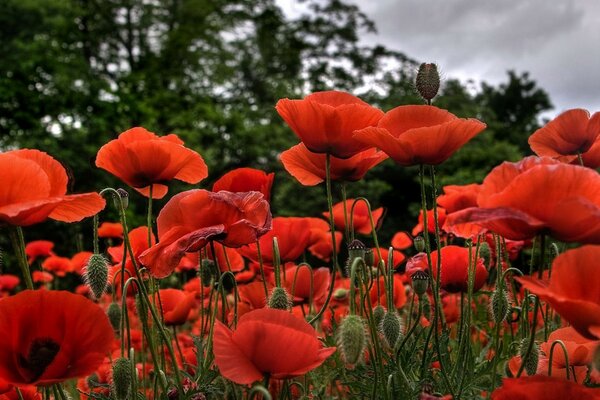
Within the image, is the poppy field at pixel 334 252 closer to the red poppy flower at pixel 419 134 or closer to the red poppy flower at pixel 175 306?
the red poppy flower at pixel 419 134

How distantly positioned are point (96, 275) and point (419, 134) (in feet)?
2.30

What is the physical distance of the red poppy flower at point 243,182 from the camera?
1424 mm

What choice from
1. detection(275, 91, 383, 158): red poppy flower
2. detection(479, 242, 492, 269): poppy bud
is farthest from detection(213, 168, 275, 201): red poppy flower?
detection(479, 242, 492, 269): poppy bud

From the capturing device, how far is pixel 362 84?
52.1ft

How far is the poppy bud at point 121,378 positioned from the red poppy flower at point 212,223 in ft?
A: 0.63

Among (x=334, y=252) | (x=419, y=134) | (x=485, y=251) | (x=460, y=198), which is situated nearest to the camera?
(x=419, y=134)

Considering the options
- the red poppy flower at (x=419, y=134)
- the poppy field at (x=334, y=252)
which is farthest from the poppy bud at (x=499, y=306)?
the red poppy flower at (x=419, y=134)

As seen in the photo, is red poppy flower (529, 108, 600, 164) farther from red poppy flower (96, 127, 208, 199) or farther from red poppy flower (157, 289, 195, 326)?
red poppy flower (157, 289, 195, 326)

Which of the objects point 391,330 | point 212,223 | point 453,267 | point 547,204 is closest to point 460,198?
point 453,267

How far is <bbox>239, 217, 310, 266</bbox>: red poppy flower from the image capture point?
166cm

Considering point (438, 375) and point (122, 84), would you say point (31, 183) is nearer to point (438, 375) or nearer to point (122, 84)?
point (438, 375)

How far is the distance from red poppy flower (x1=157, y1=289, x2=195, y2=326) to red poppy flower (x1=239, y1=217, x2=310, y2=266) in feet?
1.14

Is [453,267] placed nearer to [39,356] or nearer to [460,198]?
[460,198]

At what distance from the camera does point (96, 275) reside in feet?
4.46
